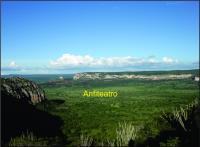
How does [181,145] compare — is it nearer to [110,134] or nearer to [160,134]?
[160,134]

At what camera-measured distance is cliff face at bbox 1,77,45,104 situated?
92.4m

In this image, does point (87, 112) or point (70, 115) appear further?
point (87, 112)

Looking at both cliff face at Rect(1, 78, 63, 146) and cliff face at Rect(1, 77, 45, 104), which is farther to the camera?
cliff face at Rect(1, 77, 45, 104)

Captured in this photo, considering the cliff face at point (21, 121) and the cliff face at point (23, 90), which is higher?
the cliff face at point (23, 90)

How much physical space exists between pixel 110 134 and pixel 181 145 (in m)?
21.5

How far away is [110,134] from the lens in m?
62.7

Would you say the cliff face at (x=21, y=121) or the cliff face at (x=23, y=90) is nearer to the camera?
the cliff face at (x=21, y=121)

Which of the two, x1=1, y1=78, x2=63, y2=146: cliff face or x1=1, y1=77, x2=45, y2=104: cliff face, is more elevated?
x1=1, y1=77, x2=45, y2=104: cliff face

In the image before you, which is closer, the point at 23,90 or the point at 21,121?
the point at 21,121

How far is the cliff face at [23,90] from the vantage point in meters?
92.4

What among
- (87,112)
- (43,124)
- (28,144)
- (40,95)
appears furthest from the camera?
(40,95)

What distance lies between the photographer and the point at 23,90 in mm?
101875

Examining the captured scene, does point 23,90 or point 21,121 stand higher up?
A: point 23,90

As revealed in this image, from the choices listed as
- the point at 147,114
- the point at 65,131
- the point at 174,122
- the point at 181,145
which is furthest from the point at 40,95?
the point at 181,145
